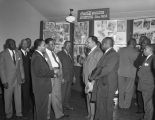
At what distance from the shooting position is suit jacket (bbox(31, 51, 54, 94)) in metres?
4.23

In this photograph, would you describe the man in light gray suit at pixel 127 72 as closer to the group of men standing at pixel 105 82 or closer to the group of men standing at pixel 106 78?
the group of men standing at pixel 106 78

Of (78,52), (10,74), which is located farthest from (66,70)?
(78,52)

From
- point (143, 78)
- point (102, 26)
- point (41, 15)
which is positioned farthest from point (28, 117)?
point (41, 15)

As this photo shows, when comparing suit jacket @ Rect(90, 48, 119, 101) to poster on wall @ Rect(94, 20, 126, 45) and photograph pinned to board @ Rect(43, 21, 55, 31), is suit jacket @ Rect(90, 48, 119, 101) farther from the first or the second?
photograph pinned to board @ Rect(43, 21, 55, 31)

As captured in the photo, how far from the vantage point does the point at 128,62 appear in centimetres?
611

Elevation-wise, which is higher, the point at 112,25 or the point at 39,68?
the point at 112,25

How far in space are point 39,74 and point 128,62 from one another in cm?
268

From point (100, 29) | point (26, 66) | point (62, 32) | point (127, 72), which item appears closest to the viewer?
point (26, 66)

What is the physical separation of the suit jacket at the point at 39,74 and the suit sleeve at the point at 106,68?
0.79 metres

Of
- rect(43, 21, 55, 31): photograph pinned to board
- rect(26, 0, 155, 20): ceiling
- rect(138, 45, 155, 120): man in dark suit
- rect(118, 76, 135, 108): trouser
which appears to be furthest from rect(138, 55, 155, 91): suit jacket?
rect(43, 21, 55, 31): photograph pinned to board

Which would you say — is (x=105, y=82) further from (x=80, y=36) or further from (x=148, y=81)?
(x=80, y=36)

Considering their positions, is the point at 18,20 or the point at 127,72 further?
the point at 18,20

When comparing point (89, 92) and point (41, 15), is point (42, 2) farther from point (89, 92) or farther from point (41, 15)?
point (89, 92)

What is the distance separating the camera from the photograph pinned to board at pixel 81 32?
7941 millimetres
